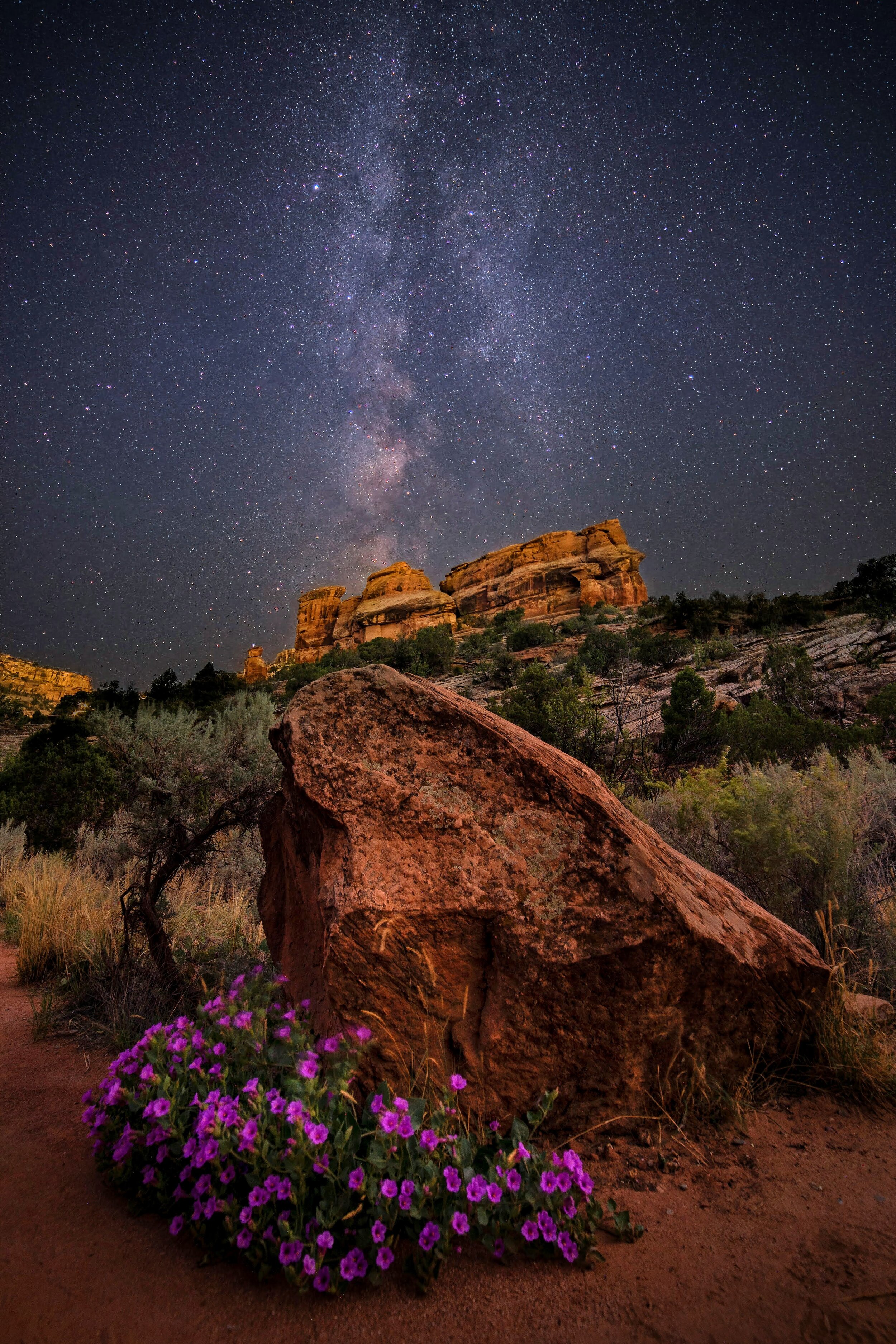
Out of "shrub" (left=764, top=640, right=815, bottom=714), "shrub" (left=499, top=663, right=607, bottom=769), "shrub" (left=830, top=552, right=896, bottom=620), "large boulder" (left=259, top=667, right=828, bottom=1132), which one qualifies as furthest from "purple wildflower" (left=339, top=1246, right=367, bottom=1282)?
"shrub" (left=830, top=552, right=896, bottom=620)

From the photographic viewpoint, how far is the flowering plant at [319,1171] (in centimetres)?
159

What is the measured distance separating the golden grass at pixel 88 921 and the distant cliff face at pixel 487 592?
41.7 meters

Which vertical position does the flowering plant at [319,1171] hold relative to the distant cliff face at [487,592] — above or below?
below

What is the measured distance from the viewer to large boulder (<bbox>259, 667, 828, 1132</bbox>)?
233 centimetres

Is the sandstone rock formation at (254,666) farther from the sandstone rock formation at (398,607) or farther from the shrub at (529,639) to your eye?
the shrub at (529,639)

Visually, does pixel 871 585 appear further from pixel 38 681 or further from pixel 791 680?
pixel 38 681

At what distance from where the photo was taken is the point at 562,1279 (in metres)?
1.61

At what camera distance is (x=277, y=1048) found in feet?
6.82

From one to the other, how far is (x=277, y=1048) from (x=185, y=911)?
12.6 feet

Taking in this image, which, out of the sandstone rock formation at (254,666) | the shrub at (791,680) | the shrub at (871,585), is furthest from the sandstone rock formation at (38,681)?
the shrub at (871,585)

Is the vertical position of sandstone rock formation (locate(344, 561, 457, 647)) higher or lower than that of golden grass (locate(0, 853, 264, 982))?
higher

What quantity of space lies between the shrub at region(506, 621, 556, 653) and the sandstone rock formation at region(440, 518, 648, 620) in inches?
594

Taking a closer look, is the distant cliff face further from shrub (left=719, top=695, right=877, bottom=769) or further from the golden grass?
the golden grass

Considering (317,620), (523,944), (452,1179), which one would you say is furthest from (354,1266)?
(317,620)
